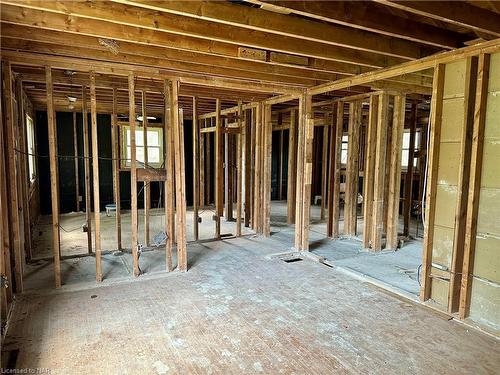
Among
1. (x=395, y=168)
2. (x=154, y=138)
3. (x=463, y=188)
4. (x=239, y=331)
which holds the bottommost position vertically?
(x=239, y=331)

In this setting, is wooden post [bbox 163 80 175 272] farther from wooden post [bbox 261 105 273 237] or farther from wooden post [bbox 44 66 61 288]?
wooden post [bbox 261 105 273 237]

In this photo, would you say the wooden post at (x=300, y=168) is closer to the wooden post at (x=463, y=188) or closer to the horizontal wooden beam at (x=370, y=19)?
the horizontal wooden beam at (x=370, y=19)

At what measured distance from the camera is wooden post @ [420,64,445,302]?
3322 millimetres

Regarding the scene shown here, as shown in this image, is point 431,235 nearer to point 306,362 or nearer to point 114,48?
point 306,362

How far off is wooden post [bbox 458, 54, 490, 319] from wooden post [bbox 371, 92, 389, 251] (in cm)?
226

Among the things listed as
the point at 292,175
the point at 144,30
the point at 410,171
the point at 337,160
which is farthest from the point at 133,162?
the point at 410,171

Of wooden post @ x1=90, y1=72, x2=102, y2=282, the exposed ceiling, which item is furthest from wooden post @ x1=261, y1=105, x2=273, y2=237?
wooden post @ x1=90, y1=72, x2=102, y2=282

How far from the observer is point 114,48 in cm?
331

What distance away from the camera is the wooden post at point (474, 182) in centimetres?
296

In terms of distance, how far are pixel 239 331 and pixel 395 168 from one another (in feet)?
12.4

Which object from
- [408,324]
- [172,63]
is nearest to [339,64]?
[172,63]

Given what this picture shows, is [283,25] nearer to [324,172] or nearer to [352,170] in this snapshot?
[352,170]

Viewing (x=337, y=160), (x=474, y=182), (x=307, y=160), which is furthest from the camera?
(x=337, y=160)

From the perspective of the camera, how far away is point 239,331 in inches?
113
